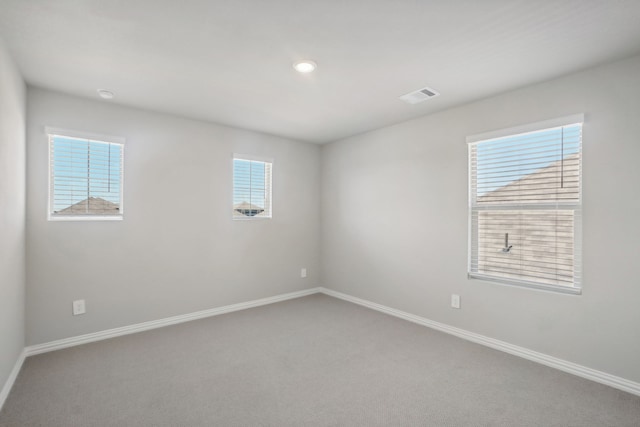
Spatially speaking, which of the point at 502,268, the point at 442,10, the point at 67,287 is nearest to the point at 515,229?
the point at 502,268

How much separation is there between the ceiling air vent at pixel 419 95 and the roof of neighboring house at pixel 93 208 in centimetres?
318

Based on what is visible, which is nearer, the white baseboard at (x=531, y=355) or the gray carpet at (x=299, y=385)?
the gray carpet at (x=299, y=385)

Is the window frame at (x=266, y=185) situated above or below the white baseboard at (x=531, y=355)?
above

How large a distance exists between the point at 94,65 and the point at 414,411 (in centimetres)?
346

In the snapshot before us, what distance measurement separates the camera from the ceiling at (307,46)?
1.81m

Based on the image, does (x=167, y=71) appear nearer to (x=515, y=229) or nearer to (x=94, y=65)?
(x=94, y=65)

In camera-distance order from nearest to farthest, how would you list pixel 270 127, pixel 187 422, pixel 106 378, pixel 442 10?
pixel 442 10
pixel 187 422
pixel 106 378
pixel 270 127

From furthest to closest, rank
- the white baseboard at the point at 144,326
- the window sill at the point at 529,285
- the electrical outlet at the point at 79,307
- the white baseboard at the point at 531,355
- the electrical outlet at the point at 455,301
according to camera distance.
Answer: the electrical outlet at the point at 455,301 < the electrical outlet at the point at 79,307 < the white baseboard at the point at 144,326 < the window sill at the point at 529,285 < the white baseboard at the point at 531,355

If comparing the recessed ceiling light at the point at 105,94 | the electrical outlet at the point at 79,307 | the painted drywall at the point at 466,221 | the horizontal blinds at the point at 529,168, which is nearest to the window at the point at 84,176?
the recessed ceiling light at the point at 105,94

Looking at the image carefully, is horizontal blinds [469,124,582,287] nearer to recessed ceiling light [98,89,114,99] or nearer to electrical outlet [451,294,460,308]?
electrical outlet [451,294,460,308]

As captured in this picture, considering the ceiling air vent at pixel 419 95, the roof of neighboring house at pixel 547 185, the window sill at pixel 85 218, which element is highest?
the ceiling air vent at pixel 419 95

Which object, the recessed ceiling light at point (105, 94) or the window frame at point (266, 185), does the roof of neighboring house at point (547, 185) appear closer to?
the window frame at point (266, 185)

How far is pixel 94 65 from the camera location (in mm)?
2463

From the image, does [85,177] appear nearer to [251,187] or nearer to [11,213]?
[11,213]
